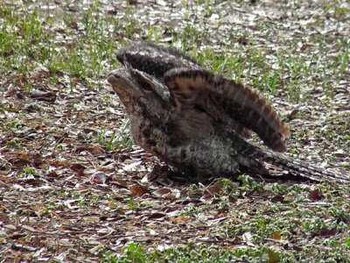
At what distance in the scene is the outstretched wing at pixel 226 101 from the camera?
617 centimetres

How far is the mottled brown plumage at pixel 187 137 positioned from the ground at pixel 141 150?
7.1 inches

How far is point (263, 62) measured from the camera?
10703 millimetres

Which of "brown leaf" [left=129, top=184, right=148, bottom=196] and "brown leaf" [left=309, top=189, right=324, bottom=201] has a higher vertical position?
"brown leaf" [left=309, top=189, right=324, bottom=201]

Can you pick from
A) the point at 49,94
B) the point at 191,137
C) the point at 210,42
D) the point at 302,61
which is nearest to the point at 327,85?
the point at 302,61

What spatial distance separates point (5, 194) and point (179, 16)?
6.71 m

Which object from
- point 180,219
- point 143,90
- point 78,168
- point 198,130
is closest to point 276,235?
point 180,219

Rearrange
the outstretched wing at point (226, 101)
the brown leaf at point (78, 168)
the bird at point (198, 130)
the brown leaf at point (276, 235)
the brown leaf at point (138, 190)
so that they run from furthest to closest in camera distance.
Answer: the brown leaf at point (78, 168)
the bird at point (198, 130)
the brown leaf at point (138, 190)
the outstretched wing at point (226, 101)
the brown leaf at point (276, 235)

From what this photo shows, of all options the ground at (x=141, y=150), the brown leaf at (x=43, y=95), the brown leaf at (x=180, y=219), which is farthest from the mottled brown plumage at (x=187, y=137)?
the brown leaf at (x=43, y=95)

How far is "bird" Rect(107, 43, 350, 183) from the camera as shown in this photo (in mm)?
6426

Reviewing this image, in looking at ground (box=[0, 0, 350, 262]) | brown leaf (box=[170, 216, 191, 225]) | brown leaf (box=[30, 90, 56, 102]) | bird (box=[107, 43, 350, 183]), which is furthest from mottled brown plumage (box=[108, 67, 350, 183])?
brown leaf (box=[30, 90, 56, 102])

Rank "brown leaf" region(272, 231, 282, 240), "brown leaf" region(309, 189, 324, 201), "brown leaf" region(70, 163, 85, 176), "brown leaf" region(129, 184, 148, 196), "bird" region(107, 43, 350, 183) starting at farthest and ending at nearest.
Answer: "brown leaf" region(70, 163, 85, 176), "bird" region(107, 43, 350, 183), "brown leaf" region(129, 184, 148, 196), "brown leaf" region(309, 189, 324, 201), "brown leaf" region(272, 231, 282, 240)

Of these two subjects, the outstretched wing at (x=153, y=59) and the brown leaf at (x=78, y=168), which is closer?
the outstretched wing at (x=153, y=59)

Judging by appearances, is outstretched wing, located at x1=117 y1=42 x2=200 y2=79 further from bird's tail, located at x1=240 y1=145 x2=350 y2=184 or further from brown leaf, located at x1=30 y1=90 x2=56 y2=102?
brown leaf, located at x1=30 y1=90 x2=56 y2=102

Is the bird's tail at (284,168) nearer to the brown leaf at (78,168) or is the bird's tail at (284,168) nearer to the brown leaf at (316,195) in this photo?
the brown leaf at (316,195)
